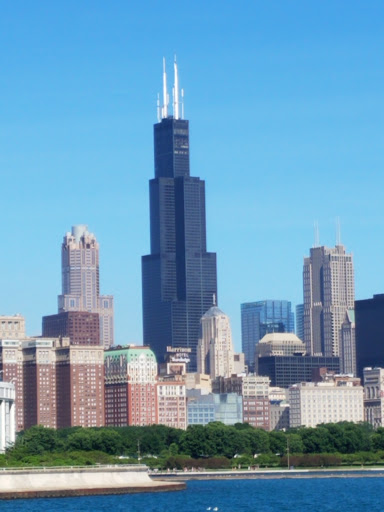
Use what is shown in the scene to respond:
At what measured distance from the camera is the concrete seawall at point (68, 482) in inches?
7170

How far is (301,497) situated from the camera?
192125mm

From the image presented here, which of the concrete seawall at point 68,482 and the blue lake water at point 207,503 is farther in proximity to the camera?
the concrete seawall at point 68,482

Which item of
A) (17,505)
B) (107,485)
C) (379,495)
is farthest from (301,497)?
(17,505)

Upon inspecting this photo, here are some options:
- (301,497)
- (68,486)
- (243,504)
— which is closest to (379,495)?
(301,497)

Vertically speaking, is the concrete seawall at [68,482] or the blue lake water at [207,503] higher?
the concrete seawall at [68,482]

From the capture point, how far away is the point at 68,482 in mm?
188000

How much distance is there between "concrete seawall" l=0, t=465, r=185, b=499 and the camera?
18212 centimetres

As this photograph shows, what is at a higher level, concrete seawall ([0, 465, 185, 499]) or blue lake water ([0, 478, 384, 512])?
concrete seawall ([0, 465, 185, 499])

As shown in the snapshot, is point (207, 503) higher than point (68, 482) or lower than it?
lower

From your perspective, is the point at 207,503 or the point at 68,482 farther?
the point at 68,482

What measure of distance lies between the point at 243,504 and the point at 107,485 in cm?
2017

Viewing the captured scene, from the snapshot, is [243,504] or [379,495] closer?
[243,504]

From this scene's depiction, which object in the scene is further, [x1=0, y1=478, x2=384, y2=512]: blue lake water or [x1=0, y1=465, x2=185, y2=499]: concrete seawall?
[x1=0, y1=465, x2=185, y2=499]: concrete seawall

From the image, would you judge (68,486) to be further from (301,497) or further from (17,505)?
(301,497)
